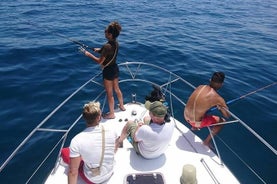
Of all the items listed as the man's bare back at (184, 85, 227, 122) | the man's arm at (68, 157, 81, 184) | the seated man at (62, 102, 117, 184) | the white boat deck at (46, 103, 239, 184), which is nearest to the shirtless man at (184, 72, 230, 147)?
the man's bare back at (184, 85, 227, 122)

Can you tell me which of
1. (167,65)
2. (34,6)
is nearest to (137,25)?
(167,65)

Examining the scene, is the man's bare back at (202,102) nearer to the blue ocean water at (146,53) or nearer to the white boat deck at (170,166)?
the white boat deck at (170,166)

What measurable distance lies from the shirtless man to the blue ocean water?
4.72 ft

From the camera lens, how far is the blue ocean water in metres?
7.63

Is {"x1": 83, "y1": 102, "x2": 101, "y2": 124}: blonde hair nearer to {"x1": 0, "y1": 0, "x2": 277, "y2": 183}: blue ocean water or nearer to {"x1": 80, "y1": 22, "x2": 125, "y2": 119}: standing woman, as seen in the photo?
{"x1": 80, "y1": 22, "x2": 125, "y2": 119}: standing woman

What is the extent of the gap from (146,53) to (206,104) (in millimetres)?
7749

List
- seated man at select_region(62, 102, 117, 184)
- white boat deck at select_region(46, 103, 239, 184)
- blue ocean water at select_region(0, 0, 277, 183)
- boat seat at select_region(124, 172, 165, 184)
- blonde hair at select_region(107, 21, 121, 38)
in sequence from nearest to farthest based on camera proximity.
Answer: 1. seated man at select_region(62, 102, 117, 184)
2. boat seat at select_region(124, 172, 165, 184)
3. white boat deck at select_region(46, 103, 239, 184)
4. blonde hair at select_region(107, 21, 121, 38)
5. blue ocean water at select_region(0, 0, 277, 183)

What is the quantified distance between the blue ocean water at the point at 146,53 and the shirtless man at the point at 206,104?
4.72 feet

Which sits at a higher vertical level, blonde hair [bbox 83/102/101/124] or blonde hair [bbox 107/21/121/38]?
blonde hair [bbox 107/21/121/38]

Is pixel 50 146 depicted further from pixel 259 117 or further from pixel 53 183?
pixel 259 117

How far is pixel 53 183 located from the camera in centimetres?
456

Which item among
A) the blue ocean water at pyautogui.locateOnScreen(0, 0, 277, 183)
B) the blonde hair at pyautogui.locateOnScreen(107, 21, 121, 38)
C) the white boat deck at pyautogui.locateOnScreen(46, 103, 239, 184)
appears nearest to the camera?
the white boat deck at pyautogui.locateOnScreen(46, 103, 239, 184)

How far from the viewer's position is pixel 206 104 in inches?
231

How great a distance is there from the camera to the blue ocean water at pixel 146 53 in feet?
25.0
